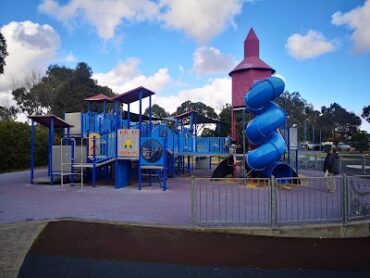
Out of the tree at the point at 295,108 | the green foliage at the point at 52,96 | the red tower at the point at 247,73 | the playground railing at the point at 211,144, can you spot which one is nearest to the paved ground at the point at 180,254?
the red tower at the point at 247,73

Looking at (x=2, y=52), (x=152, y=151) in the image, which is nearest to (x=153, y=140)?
(x=152, y=151)

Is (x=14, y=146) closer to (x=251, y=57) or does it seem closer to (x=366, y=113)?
(x=251, y=57)

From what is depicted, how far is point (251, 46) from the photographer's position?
2070 cm

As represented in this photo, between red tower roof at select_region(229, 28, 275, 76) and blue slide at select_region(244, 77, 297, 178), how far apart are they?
3874 millimetres

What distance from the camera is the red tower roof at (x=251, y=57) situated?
19689mm

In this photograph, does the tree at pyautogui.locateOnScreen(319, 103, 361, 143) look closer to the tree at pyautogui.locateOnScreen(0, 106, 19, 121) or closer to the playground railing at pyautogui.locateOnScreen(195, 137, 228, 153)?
the tree at pyautogui.locateOnScreen(0, 106, 19, 121)

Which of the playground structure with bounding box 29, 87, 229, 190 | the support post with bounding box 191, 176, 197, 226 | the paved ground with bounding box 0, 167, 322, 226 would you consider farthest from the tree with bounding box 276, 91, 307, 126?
the support post with bounding box 191, 176, 197, 226

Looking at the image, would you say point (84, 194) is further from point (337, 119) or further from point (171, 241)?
point (337, 119)

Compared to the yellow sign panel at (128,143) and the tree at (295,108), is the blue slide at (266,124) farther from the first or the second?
the tree at (295,108)

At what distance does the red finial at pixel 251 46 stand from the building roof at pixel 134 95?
7083mm

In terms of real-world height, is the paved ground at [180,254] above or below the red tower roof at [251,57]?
below

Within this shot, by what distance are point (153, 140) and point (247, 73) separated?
7203 millimetres

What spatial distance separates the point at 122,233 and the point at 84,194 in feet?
22.3

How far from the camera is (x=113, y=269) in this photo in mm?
5766
